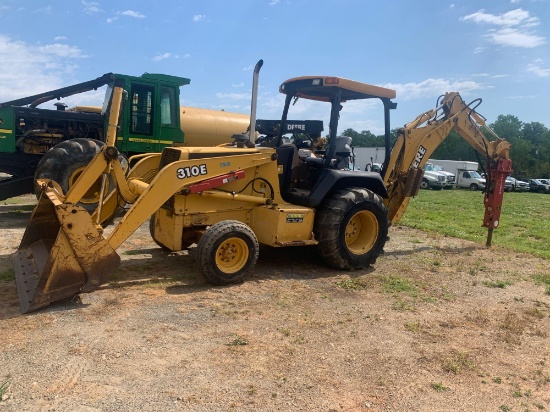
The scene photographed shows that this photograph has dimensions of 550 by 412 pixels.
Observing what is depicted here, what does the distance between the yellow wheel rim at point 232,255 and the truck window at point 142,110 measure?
6024 millimetres

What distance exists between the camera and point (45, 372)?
3.42 m

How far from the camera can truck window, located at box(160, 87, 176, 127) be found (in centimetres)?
1107

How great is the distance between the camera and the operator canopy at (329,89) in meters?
6.57

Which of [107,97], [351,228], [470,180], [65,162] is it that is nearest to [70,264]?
[351,228]

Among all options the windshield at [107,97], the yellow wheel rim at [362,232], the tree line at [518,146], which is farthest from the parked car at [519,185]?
the yellow wheel rim at [362,232]

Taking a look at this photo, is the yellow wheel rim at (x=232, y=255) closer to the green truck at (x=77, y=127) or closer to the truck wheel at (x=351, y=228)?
the truck wheel at (x=351, y=228)

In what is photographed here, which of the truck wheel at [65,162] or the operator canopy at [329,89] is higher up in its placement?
the operator canopy at [329,89]

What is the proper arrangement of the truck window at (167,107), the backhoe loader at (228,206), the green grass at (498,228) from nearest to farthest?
the backhoe loader at (228,206) → the green grass at (498,228) → the truck window at (167,107)

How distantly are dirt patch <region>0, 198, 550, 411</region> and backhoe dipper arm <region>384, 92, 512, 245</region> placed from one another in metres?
1.99

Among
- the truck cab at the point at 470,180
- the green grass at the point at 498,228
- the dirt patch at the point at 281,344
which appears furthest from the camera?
the truck cab at the point at 470,180

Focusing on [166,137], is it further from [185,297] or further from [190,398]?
[190,398]

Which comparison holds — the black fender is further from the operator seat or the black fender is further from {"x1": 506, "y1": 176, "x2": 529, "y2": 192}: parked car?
{"x1": 506, "y1": 176, "x2": 529, "y2": 192}: parked car

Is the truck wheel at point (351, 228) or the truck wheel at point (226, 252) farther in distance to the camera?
the truck wheel at point (351, 228)

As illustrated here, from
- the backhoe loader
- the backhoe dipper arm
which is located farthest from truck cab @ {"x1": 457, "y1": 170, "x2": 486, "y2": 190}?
the backhoe loader
